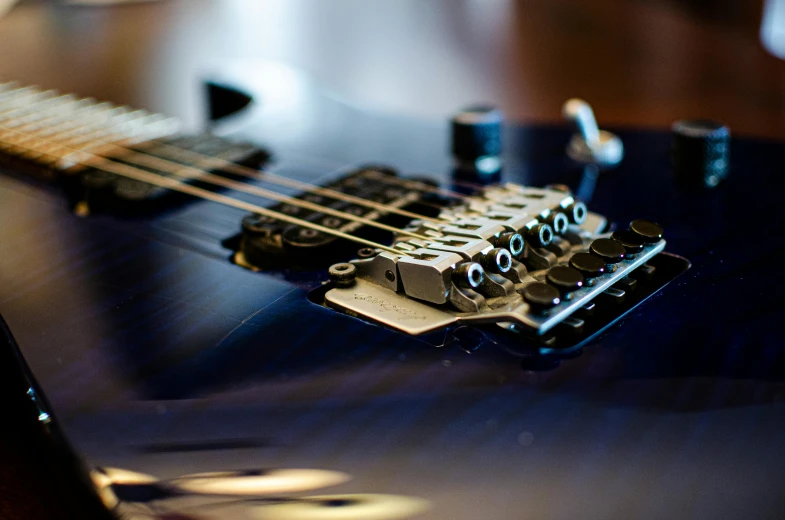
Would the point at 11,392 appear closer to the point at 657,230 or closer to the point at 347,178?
the point at 347,178

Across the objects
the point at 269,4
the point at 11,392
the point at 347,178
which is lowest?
the point at 11,392

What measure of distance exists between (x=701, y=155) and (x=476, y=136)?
24 centimetres

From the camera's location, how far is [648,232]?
58 cm

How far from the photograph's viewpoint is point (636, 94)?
4.17 ft

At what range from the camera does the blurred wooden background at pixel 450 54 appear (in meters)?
1.26

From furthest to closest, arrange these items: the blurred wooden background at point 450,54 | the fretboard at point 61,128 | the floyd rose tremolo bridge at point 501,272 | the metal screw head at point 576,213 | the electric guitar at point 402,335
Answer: the blurred wooden background at point 450,54, the fretboard at point 61,128, the metal screw head at point 576,213, the floyd rose tremolo bridge at point 501,272, the electric guitar at point 402,335

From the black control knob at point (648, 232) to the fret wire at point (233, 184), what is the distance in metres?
0.19

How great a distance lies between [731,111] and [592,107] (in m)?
0.22

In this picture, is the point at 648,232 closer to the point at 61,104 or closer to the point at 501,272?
the point at 501,272

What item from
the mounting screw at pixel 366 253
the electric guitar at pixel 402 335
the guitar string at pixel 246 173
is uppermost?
the guitar string at pixel 246 173

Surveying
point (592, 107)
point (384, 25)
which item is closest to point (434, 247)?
point (592, 107)

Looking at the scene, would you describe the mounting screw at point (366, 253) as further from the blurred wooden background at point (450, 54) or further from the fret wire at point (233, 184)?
the blurred wooden background at point (450, 54)

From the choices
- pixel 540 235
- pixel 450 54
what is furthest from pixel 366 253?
pixel 450 54

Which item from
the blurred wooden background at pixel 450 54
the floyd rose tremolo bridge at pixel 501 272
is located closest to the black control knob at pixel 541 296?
the floyd rose tremolo bridge at pixel 501 272
